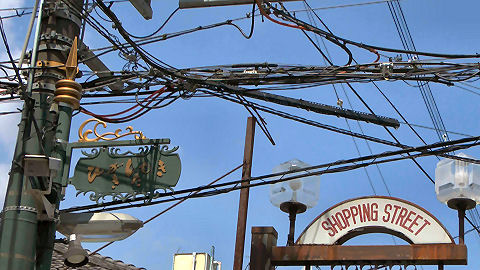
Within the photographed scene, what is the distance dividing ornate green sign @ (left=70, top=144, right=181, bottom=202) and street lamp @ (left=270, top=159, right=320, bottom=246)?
5.57 feet

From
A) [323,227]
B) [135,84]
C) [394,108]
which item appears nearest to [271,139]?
[394,108]

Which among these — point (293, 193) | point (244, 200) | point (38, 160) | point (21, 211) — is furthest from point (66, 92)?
point (244, 200)

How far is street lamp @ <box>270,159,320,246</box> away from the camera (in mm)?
9383

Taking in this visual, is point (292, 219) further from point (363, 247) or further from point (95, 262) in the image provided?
point (95, 262)

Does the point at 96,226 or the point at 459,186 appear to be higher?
the point at 459,186

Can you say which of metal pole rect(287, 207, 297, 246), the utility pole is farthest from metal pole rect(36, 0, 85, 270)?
metal pole rect(287, 207, 297, 246)

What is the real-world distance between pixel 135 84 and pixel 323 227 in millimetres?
3327

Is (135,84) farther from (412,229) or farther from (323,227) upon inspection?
(412,229)

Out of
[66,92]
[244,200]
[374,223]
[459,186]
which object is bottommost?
[374,223]

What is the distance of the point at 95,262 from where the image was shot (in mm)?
14602

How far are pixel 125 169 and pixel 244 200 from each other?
20.3ft

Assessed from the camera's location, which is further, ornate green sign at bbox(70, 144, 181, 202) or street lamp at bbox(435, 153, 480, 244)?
street lamp at bbox(435, 153, 480, 244)

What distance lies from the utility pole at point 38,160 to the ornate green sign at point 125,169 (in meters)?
0.35

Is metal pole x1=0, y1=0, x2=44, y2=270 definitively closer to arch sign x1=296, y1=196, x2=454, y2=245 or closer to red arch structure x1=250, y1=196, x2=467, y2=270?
red arch structure x1=250, y1=196, x2=467, y2=270
